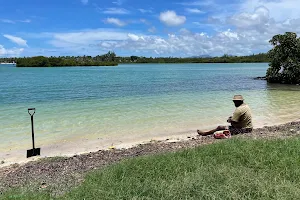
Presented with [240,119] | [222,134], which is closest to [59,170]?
[222,134]

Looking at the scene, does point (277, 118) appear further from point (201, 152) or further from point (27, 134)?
point (27, 134)

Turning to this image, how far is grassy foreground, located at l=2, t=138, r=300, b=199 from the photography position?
457 centimetres

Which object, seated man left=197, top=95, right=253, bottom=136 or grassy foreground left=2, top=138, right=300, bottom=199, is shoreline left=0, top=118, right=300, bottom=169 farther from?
grassy foreground left=2, top=138, right=300, bottom=199

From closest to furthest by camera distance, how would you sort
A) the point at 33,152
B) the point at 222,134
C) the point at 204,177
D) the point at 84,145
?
the point at 204,177
the point at 33,152
the point at 222,134
the point at 84,145

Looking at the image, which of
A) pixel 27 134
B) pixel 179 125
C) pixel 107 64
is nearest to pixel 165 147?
pixel 179 125

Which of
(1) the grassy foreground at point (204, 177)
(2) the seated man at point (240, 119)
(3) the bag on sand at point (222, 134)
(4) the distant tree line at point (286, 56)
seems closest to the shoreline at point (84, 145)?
(3) the bag on sand at point (222, 134)

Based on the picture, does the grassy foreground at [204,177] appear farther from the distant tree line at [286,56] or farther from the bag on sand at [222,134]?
the distant tree line at [286,56]

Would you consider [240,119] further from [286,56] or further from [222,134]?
[286,56]

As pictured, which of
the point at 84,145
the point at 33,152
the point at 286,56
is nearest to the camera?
the point at 33,152

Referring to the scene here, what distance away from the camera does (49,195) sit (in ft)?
17.0

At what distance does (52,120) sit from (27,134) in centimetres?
302

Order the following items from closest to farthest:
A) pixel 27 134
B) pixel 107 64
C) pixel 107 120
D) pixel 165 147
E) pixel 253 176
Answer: pixel 253 176, pixel 165 147, pixel 27 134, pixel 107 120, pixel 107 64

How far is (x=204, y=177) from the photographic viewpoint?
512 centimetres

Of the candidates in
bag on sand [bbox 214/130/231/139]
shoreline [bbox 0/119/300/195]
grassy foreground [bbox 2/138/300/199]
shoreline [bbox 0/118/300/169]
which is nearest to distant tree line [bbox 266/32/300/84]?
shoreline [bbox 0/118/300/169]
